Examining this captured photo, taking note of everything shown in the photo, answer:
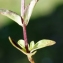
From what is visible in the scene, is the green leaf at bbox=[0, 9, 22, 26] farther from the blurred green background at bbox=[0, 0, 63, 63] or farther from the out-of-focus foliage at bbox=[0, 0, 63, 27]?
the out-of-focus foliage at bbox=[0, 0, 63, 27]

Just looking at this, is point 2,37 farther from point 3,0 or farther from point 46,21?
point 3,0

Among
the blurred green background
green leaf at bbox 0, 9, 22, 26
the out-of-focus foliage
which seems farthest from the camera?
the out-of-focus foliage

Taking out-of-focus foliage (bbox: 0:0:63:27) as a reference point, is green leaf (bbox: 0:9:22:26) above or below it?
above

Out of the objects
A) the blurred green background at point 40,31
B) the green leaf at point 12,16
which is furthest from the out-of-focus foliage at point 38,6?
the green leaf at point 12,16

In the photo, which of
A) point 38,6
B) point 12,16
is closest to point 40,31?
point 38,6

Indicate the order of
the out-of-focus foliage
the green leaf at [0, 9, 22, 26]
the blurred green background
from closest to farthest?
the green leaf at [0, 9, 22, 26], the blurred green background, the out-of-focus foliage

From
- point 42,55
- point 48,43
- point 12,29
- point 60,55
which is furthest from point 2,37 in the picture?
point 48,43

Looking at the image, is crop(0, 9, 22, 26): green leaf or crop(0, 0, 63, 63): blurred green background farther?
crop(0, 0, 63, 63): blurred green background

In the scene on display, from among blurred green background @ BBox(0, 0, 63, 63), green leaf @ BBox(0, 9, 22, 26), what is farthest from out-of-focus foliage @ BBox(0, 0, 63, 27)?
green leaf @ BBox(0, 9, 22, 26)

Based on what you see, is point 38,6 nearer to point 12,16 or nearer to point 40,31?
point 40,31
